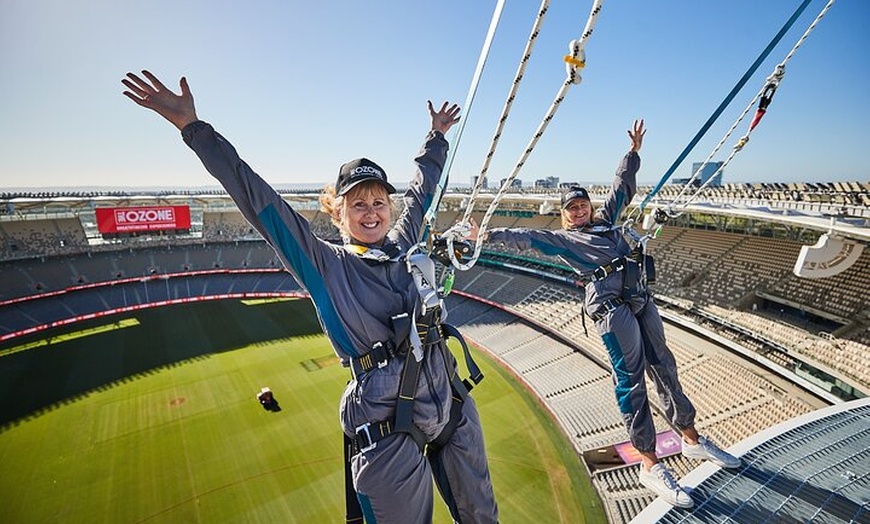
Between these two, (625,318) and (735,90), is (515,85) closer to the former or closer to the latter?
(735,90)

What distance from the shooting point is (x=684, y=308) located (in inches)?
696

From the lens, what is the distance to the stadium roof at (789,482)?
140 inches

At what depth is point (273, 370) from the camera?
1914 cm

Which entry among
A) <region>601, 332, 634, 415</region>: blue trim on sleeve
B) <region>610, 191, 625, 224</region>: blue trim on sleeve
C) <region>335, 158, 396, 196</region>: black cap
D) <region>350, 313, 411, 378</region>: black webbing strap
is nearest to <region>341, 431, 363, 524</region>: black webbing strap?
<region>350, 313, 411, 378</region>: black webbing strap

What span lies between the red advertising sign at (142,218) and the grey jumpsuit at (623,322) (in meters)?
35.3

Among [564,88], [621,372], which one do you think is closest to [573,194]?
[621,372]

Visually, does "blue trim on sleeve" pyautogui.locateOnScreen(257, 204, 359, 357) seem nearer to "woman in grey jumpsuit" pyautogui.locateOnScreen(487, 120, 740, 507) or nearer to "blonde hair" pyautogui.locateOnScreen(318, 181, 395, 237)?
"blonde hair" pyautogui.locateOnScreen(318, 181, 395, 237)

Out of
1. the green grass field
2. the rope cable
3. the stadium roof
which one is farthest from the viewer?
the green grass field

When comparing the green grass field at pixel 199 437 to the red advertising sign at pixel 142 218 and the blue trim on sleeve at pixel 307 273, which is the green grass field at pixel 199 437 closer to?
the red advertising sign at pixel 142 218

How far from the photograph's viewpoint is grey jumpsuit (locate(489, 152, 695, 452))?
13.7 ft

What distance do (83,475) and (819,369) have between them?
23.5 meters

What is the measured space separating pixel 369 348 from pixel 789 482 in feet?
15.3

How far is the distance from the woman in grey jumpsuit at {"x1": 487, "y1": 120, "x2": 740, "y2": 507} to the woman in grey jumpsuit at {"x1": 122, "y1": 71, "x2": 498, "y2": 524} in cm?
189

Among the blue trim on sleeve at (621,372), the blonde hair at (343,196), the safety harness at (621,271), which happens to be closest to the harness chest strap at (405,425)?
the blonde hair at (343,196)
